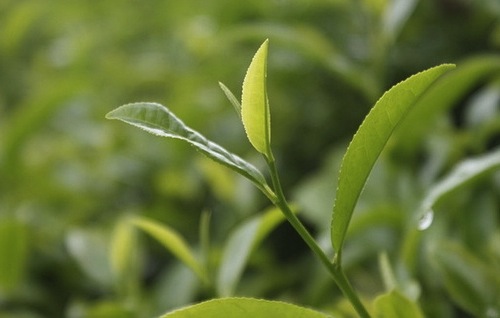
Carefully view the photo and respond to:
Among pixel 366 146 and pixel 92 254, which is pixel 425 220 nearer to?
pixel 366 146

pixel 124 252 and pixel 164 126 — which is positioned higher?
pixel 164 126

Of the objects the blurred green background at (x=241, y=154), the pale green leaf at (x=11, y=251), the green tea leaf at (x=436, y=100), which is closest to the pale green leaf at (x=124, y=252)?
the blurred green background at (x=241, y=154)

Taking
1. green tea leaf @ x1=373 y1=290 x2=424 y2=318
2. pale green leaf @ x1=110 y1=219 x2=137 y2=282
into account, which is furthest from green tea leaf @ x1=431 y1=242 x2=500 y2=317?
pale green leaf @ x1=110 y1=219 x2=137 y2=282

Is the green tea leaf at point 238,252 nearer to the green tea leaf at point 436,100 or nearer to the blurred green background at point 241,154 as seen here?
the blurred green background at point 241,154

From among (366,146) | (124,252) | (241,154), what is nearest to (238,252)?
(124,252)

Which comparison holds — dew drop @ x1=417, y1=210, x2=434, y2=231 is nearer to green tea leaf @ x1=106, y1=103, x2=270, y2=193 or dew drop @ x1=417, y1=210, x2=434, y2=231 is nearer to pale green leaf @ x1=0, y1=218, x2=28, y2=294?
green tea leaf @ x1=106, y1=103, x2=270, y2=193

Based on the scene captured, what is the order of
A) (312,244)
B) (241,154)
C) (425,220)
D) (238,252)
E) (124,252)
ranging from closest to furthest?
(312,244) → (425,220) → (238,252) → (124,252) → (241,154)

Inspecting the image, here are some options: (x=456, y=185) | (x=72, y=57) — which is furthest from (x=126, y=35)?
(x=456, y=185)

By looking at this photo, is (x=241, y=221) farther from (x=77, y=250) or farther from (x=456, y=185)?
(x=456, y=185)
